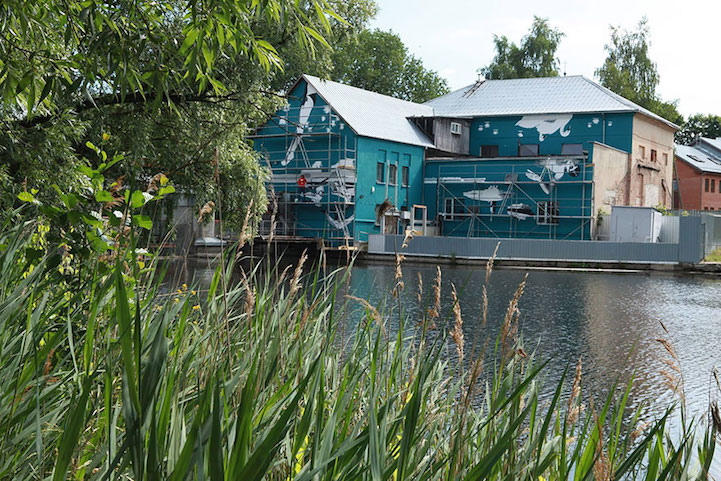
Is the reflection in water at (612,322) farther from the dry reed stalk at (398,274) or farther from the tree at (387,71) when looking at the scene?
the tree at (387,71)

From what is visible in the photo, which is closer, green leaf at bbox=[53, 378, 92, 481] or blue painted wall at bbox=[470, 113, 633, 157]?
green leaf at bbox=[53, 378, 92, 481]

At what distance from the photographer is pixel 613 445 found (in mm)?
2879

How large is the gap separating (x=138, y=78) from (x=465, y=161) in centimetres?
3482

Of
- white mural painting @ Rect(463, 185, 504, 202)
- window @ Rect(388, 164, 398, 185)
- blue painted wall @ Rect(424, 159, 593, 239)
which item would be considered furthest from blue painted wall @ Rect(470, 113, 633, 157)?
window @ Rect(388, 164, 398, 185)

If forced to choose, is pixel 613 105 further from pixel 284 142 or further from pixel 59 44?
pixel 59 44

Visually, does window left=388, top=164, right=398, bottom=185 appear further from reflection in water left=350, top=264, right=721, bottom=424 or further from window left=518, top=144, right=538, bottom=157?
reflection in water left=350, top=264, right=721, bottom=424

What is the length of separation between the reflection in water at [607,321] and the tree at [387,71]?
32.1 metres

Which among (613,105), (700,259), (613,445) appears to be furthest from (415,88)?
(613,445)

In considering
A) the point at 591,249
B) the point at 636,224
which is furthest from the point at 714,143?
the point at 591,249

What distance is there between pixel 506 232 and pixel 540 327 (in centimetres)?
2668

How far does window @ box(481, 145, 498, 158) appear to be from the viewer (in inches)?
1702

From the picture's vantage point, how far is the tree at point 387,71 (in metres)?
55.4

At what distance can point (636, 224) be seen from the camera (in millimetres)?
34406

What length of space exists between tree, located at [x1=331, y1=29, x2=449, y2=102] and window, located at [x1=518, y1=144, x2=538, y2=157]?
15.7 metres
